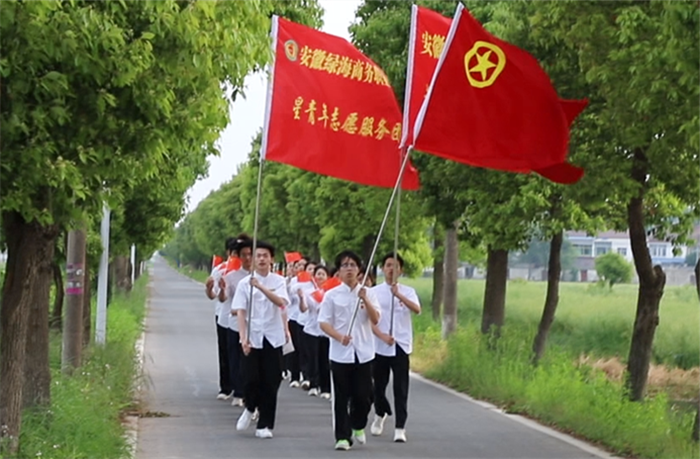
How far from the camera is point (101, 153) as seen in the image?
880 cm

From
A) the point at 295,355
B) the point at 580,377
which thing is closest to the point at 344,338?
the point at 580,377

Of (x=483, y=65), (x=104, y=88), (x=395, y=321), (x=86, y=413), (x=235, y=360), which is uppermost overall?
(x=483, y=65)

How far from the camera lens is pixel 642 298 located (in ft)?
55.1

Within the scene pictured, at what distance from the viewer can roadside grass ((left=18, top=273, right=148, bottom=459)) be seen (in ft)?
38.3

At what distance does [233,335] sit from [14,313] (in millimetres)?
6767

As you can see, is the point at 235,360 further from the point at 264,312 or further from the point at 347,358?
the point at 347,358

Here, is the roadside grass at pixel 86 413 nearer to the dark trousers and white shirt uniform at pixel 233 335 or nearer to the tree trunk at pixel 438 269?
the dark trousers and white shirt uniform at pixel 233 335

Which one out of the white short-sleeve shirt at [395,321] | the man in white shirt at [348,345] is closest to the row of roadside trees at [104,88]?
the man in white shirt at [348,345]

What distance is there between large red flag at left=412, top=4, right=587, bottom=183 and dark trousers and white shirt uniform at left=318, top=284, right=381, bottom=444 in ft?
5.36

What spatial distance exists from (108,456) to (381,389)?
3.41 metres

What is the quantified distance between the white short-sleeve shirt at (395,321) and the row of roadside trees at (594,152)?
8.26 ft

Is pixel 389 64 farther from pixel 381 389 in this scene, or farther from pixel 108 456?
pixel 108 456

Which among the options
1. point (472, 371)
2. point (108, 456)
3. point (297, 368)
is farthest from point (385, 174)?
point (297, 368)

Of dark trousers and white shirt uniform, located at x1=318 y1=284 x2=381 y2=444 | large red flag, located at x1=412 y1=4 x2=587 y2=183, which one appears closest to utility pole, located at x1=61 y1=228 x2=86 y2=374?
dark trousers and white shirt uniform, located at x1=318 y1=284 x2=381 y2=444
